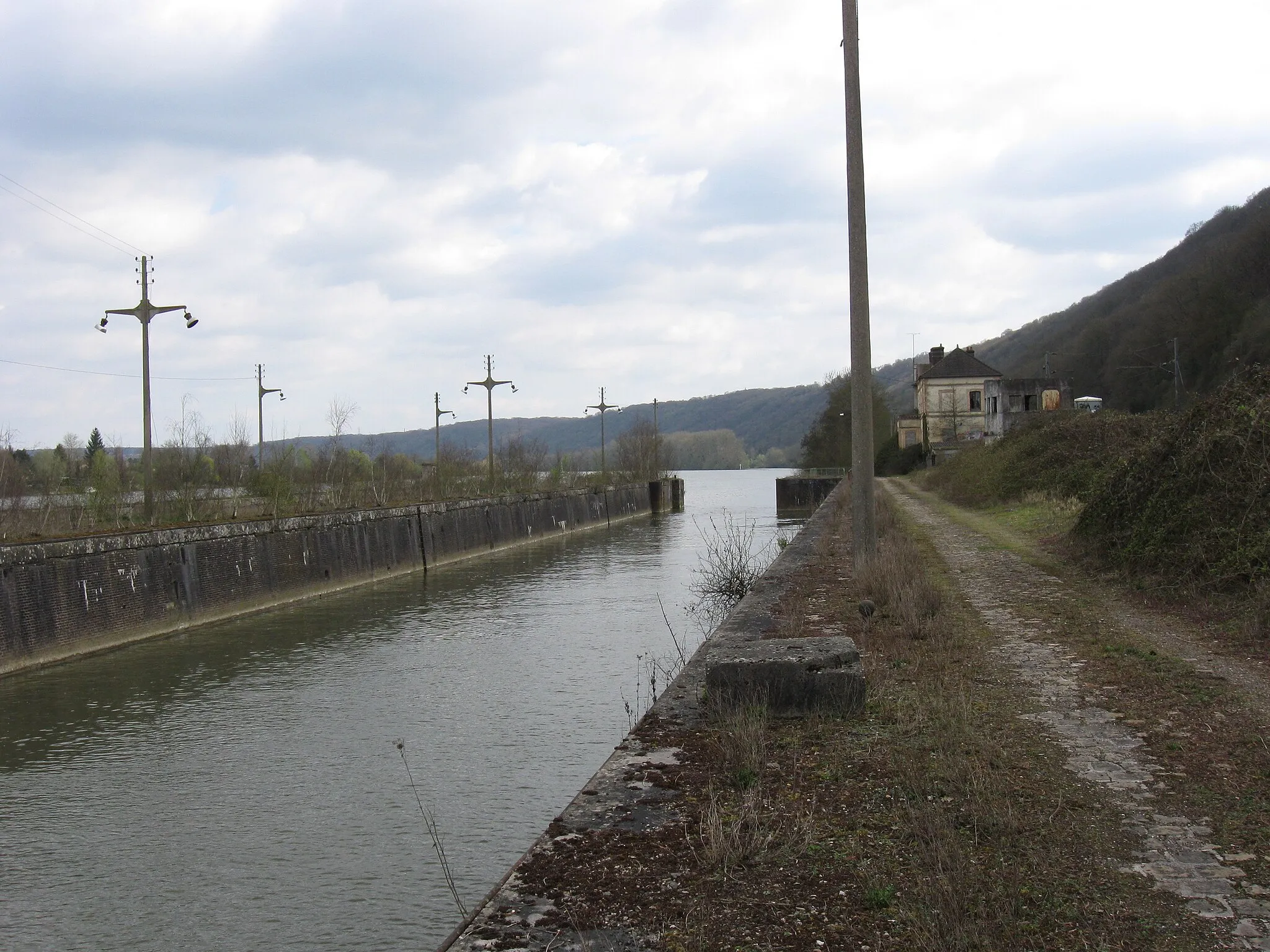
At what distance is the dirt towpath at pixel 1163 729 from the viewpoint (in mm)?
3678

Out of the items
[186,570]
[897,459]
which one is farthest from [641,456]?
[186,570]

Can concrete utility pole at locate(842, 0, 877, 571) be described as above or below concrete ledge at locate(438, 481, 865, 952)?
above

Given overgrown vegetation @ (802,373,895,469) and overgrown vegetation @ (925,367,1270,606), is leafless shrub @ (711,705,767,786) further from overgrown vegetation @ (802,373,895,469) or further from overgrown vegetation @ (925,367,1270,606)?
overgrown vegetation @ (802,373,895,469)

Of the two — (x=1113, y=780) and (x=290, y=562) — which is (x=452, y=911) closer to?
(x=1113, y=780)

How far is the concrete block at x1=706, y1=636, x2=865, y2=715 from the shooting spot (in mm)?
6035

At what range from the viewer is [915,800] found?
4434 mm

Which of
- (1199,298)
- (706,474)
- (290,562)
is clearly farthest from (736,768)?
(706,474)

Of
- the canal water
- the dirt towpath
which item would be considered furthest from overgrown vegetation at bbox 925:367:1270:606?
the canal water

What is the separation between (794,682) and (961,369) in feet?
243

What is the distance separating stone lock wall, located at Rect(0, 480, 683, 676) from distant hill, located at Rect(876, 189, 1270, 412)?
28.7 m

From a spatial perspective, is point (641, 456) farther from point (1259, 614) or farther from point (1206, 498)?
point (1259, 614)

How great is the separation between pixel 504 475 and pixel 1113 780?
45760mm

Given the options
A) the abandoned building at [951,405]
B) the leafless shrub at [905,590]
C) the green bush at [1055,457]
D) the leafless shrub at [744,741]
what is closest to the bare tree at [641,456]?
the abandoned building at [951,405]

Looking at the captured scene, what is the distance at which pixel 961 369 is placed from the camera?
7612 centimetres
